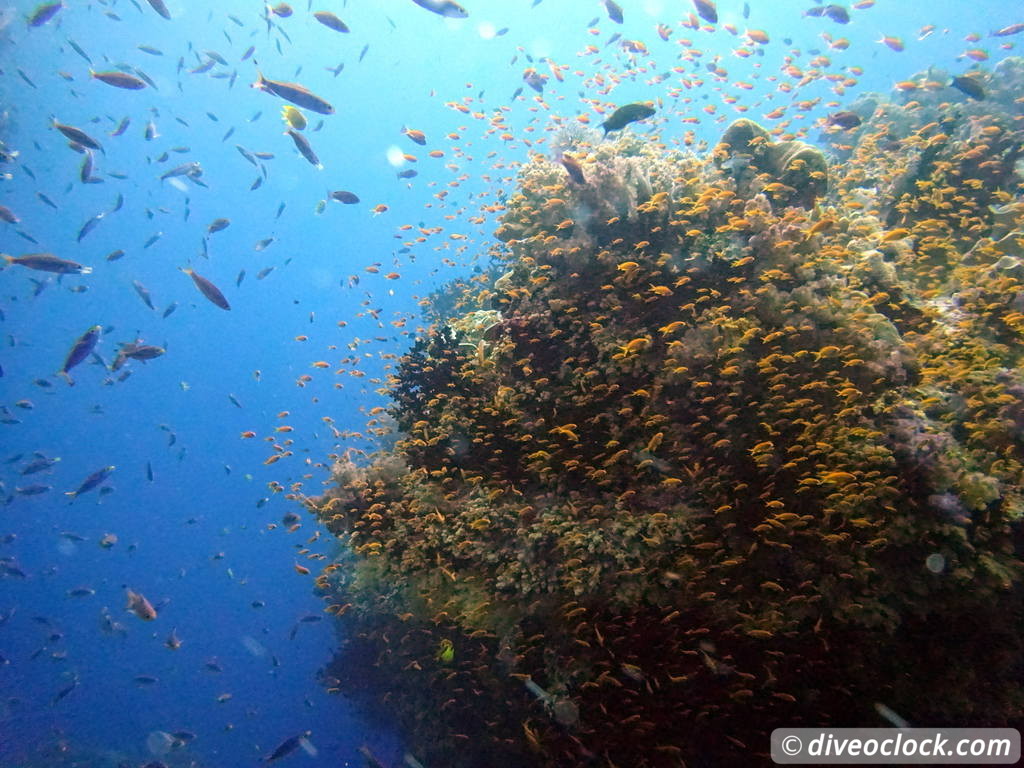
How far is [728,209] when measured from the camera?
653cm

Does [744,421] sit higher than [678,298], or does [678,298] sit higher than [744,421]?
[678,298]

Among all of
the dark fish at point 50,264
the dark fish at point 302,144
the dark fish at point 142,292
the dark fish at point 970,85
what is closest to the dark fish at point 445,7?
the dark fish at point 302,144

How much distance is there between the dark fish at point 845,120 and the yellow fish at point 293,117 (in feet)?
32.9

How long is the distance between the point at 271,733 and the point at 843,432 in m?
30.6

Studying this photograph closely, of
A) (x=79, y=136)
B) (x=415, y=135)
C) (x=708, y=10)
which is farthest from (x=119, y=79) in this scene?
(x=708, y=10)

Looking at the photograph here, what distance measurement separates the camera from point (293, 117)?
757 cm

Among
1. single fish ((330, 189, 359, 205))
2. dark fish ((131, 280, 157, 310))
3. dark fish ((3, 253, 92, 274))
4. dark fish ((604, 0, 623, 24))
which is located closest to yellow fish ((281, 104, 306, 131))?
single fish ((330, 189, 359, 205))

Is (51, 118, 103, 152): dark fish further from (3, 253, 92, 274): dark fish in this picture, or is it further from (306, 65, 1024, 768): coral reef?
(306, 65, 1024, 768): coral reef

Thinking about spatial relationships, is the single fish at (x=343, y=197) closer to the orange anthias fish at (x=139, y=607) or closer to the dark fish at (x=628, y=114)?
the dark fish at (x=628, y=114)

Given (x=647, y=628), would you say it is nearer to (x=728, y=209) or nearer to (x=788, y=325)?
(x=788, y=325)

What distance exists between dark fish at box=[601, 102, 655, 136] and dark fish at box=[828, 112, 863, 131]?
212 inches

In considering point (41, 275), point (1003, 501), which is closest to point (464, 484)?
point (1003, 501)

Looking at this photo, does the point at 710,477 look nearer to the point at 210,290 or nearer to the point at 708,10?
the point at 210,290

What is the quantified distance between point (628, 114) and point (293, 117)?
513 cm
